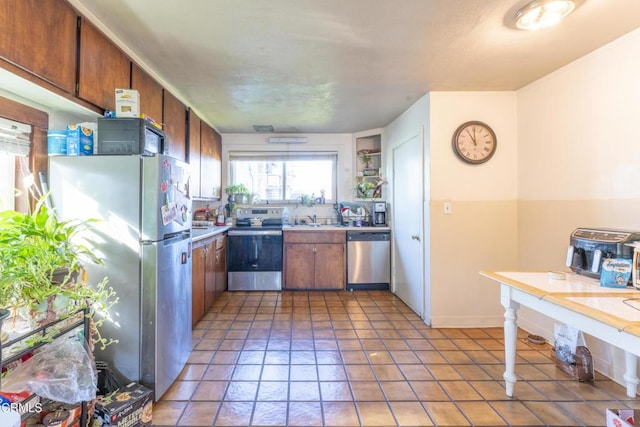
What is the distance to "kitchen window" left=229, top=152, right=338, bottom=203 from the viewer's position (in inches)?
186

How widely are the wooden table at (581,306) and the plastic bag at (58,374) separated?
6.87ft

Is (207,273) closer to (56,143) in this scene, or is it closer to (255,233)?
(255,233)

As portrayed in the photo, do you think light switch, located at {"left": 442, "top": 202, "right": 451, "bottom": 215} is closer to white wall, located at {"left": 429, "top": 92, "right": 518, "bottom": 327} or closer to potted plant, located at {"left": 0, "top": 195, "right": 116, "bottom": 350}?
white wall, located at {"left": 429, "top": 92, "right": 518, "bottom": 327}

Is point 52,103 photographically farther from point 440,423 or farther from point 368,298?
point 368,298

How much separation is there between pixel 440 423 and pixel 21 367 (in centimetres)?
194

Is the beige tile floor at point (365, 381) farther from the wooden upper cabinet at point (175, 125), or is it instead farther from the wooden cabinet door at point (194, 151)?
the wooden upper cabinet at point (175, 125)

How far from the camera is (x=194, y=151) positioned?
341 cm

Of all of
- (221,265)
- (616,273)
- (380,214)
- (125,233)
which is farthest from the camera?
(380,214)

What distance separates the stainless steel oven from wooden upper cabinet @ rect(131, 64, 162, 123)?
1.94m

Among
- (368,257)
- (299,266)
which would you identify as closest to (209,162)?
(299,266)

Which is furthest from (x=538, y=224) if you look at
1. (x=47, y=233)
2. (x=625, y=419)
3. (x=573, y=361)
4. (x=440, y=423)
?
(x=47, y=233)

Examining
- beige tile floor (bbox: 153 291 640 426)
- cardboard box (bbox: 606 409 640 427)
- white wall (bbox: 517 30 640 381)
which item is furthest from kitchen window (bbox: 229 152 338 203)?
cardboard box (bbox: 606 409 640 427)

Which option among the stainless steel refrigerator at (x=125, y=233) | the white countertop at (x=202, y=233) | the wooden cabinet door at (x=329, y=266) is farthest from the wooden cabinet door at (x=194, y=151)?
the wooden cabinet door at (x=329, y=266)

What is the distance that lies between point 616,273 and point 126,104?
292 centimetres
